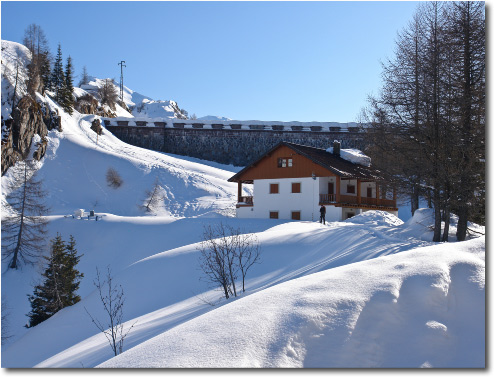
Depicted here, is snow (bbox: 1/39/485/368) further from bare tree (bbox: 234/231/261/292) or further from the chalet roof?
the chalet roof

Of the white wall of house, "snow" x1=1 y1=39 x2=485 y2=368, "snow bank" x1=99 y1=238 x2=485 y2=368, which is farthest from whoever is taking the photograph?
the white wall of house

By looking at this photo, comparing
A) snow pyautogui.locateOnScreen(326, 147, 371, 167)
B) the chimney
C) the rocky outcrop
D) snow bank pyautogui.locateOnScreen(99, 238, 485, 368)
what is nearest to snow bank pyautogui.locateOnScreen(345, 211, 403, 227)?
snow pyautogui.locateOnScreen(326, 147, 371, 167)

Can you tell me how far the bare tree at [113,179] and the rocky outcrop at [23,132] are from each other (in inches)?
322

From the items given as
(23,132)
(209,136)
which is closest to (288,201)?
(209,136)

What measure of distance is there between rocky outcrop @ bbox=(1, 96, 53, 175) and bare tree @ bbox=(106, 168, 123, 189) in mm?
8188

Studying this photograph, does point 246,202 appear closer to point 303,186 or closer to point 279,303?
point 303,186

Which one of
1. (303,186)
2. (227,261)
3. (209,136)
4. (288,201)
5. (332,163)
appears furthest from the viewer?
(209,136)

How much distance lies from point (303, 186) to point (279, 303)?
2875cm

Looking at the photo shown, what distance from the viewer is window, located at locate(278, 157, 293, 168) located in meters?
34.8

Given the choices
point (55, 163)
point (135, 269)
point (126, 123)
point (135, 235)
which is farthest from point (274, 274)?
point (126, 123)

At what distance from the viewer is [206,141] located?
61.9m

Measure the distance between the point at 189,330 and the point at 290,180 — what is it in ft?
97.6

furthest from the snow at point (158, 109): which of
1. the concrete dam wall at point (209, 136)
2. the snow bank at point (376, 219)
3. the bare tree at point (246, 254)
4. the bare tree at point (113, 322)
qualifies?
the bare tree at point (113, 322)

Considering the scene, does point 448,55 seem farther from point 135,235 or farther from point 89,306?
point 135,235
